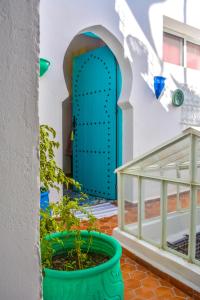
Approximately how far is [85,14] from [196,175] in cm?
264

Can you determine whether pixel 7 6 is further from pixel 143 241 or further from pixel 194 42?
pixel 194 42

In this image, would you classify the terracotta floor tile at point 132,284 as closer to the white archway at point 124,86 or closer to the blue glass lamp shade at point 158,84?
the white archway at point 124,86

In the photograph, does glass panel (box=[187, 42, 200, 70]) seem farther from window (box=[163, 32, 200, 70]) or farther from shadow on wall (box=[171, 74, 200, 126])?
shadow on wall (box=[171, 74, 200, 126])

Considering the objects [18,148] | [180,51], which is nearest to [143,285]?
[18,148]

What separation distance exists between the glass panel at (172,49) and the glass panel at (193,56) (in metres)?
0.19

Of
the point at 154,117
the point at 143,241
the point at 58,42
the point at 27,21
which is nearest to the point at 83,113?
the point at 154,117

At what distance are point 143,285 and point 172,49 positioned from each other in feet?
14.0

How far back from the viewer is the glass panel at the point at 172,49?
195 inches

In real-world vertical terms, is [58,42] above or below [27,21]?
above

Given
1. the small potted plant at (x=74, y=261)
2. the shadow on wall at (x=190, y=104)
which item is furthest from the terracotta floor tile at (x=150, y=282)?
the shadow on wall at (x=190, y=104)

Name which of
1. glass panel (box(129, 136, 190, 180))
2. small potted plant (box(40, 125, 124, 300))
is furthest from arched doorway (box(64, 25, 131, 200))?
small potted plant (box(40, 125, 124, 300))

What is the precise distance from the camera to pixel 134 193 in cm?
412

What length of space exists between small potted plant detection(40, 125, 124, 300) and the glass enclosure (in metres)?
0.78

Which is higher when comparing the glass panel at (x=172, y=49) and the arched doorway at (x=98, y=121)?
the glass panel at (x=172, y=49)
